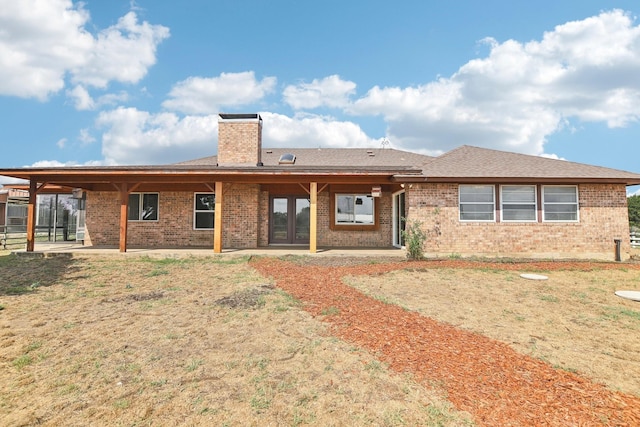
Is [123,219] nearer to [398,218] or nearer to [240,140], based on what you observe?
[240,140]

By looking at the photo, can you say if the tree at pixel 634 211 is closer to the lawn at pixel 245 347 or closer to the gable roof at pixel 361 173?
the gable roof at pixel 361 173

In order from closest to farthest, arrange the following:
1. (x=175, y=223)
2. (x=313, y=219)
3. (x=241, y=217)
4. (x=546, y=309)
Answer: (x=546, y=309), (x=313, y=219), (x=241, y=217), (x=175, y=223)

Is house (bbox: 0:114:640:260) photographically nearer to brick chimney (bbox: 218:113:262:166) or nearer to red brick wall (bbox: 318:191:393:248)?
red brick wall (bbox: 318:191:393:248)

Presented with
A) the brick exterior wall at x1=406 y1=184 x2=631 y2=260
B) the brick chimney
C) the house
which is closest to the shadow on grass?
the house

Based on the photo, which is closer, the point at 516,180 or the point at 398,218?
the point at 516,180

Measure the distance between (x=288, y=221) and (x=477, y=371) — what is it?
38.2 feet

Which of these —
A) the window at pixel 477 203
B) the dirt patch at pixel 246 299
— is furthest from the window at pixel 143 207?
the window at pixel 477 203

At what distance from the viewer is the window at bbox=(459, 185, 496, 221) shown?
464 inches

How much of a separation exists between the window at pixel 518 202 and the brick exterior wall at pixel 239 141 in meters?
10.2

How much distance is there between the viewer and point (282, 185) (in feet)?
46.2

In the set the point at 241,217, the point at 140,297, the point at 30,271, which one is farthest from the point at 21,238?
the point at 140,297

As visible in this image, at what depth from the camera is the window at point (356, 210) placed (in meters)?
14.0

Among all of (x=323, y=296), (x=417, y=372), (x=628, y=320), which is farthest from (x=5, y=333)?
(x=628, y=320)

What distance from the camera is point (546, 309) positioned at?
554 cm
